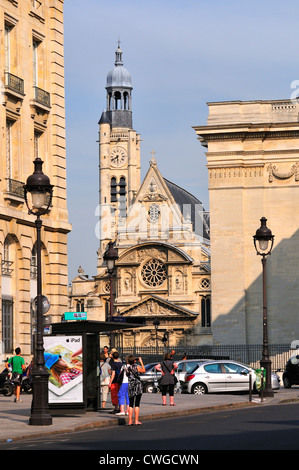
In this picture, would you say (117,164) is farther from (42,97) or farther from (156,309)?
(42,97)

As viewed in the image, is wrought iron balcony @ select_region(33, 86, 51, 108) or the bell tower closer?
wrought iron balcony @ select_region(33, 86, 51, 108)

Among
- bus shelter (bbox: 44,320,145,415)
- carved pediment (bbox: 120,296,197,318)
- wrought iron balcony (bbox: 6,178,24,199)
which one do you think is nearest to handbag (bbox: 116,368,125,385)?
bus shelter (bbox: 44,320,145,415)

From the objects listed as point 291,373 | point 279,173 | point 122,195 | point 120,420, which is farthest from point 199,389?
point 122,195

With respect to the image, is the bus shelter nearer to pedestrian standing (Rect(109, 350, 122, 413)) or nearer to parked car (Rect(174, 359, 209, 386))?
pedestrian standing (Rect(109, 350, 122, 413))

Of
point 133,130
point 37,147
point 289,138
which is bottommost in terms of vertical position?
point 37,147

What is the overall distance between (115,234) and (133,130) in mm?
20209

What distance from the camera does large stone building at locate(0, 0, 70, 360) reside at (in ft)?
111

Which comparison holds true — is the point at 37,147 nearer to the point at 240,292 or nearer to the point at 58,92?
the point at 58,92

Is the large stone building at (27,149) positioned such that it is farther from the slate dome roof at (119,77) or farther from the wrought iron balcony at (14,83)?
the slate dome roof at (119,77)

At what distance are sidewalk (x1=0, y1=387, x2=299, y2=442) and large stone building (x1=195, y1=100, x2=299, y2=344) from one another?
24.9 metres

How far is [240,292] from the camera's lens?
2502 inches

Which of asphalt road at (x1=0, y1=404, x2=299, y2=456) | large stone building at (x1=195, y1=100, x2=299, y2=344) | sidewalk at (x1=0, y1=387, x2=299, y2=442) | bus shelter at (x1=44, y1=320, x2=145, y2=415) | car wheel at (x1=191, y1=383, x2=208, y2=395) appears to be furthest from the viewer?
large stone building at (x1=195, y1=100, x2=299, y2=344)
